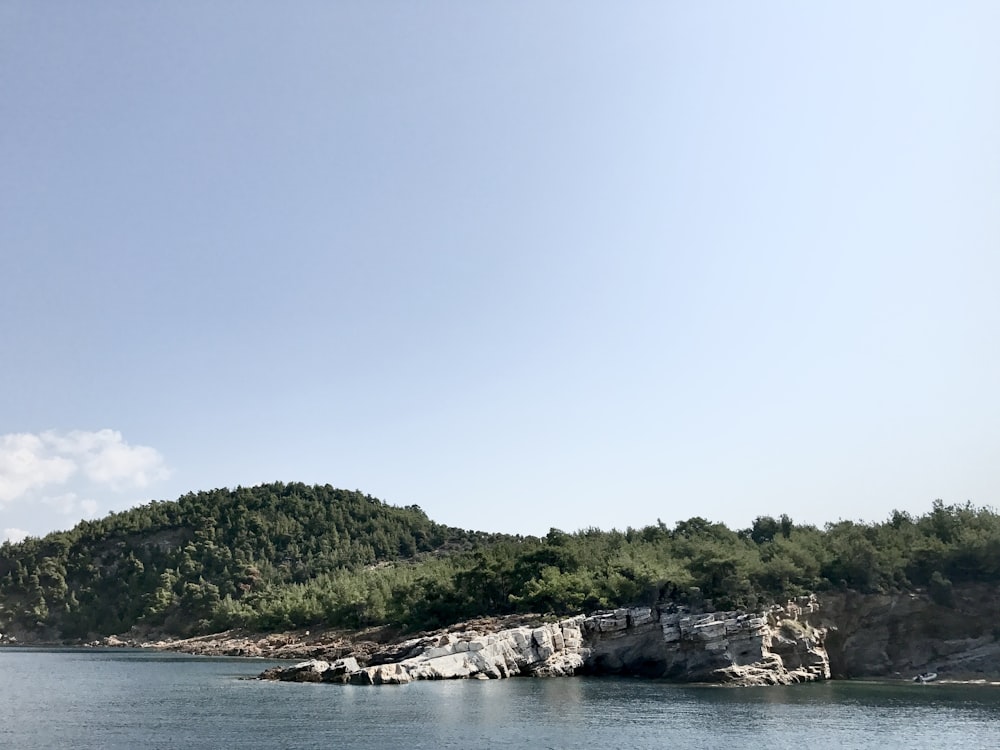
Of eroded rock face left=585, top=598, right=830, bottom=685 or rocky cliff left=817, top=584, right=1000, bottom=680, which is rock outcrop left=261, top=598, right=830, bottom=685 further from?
rocky cliff left=817, top=584, right=1000, bottom=680

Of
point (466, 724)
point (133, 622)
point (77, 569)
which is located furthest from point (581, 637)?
point (77, 569)

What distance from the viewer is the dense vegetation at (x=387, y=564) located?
2844 inches

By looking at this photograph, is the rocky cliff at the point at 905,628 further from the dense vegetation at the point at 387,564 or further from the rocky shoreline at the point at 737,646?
the dense vegetation at the point at 387,564

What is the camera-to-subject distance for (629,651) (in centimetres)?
6994

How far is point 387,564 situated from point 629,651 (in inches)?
4153

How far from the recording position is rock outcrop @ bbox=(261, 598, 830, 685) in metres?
62.9

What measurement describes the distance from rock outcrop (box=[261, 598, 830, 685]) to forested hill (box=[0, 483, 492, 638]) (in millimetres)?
68538

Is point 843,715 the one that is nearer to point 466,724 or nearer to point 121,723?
point 466,724

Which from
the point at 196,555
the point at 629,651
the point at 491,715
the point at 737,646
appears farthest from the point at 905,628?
the point at 196,555

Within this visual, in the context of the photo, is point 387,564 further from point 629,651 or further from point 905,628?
point 905,628

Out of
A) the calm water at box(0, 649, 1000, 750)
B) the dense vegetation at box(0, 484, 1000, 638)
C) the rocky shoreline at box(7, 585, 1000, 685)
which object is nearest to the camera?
the calm water at box(0, 649, 1000, 750)

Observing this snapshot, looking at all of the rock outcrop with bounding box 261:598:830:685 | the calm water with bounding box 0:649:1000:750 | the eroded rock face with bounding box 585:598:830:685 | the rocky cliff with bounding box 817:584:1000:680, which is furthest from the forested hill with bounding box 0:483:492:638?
the rocky cliff with bounding box 817:584:1000:680

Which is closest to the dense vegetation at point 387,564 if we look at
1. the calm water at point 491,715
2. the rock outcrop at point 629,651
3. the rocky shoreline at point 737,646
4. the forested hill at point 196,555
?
the forested hill at point 196,555

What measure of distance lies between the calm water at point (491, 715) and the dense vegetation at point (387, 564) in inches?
491
